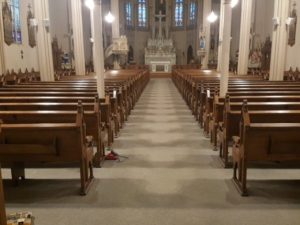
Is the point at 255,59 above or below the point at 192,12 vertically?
below

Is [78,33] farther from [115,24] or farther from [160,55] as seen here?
[160,55]

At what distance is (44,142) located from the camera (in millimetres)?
3949

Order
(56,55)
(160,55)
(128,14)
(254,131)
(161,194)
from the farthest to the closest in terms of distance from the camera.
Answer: (128,14)
(160,55)
(56,55)
(161,194)
(254,131)

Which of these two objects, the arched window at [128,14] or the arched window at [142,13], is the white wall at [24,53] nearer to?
the arched window at [128,14]

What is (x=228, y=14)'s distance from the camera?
6895 millimetres

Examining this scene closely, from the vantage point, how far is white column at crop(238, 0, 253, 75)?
16.3 metres

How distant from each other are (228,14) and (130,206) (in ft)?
16.3

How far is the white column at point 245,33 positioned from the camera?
1634 centimetres

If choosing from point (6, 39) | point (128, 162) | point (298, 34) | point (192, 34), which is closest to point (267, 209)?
point (128, 162)

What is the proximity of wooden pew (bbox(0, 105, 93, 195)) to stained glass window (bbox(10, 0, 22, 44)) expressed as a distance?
43.9 ft

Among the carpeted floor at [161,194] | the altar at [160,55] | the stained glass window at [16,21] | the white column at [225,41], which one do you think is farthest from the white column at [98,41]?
the altar at [160,55]

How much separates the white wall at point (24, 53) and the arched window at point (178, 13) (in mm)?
20425

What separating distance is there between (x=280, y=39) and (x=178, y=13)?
24020 millimetres

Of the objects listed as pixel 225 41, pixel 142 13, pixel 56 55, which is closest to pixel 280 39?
pixel 225 41
